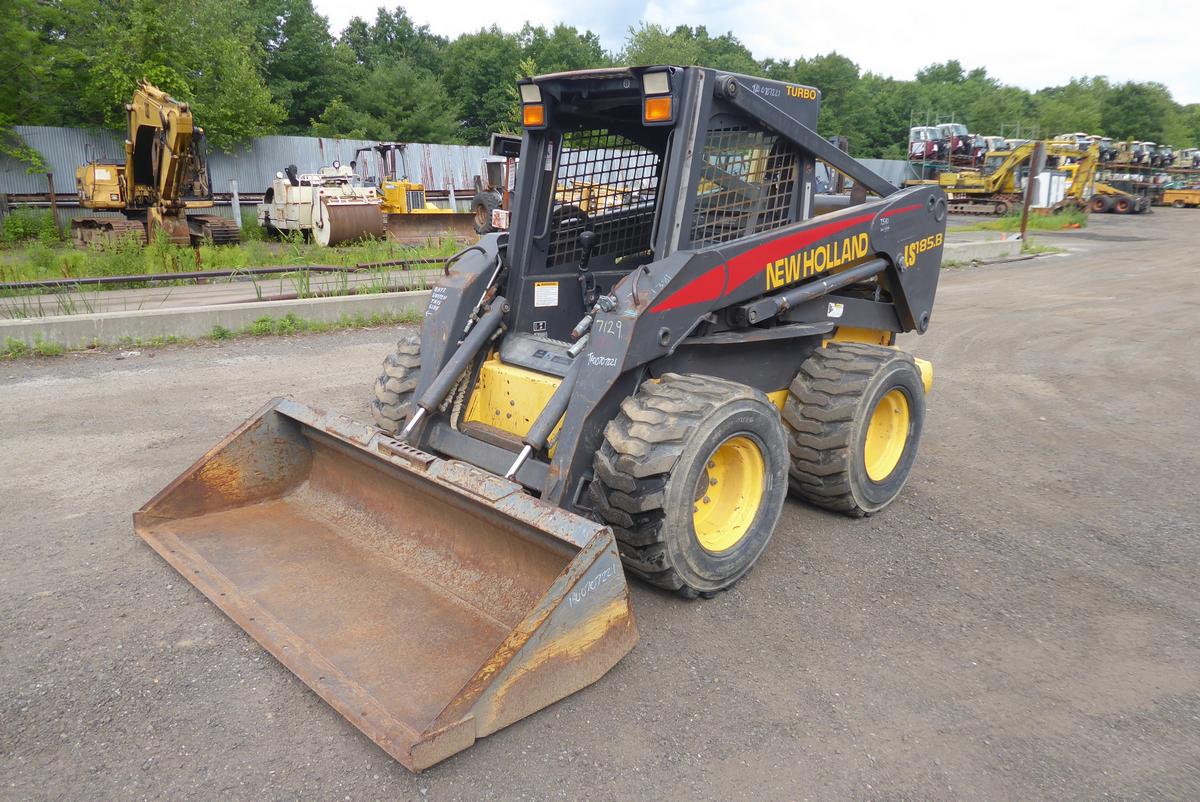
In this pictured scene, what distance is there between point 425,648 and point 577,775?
0.81 m

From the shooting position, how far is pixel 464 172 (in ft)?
101

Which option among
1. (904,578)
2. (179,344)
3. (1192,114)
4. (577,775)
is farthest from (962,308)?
(1192,114)

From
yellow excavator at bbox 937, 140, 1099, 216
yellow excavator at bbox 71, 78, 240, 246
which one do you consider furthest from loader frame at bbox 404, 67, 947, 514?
yellow excavator at bbox 937, 140, 1099, 216

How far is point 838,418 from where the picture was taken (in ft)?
14.5

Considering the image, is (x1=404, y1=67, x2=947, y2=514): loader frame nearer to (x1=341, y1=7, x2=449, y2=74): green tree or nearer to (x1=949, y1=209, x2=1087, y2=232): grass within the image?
(x1=949, y1=209, x2=1087, y2=232): grass

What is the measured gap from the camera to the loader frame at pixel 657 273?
3715 millimetres

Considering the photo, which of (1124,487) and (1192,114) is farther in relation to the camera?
(1192,114)

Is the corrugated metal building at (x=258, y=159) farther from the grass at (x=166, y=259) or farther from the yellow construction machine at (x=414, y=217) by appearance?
the grass at (x=166, y=259)

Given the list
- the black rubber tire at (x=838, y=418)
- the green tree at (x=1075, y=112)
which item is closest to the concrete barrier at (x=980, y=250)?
the black rubber tire at (x=838, y=418)

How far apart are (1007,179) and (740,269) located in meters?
31.1

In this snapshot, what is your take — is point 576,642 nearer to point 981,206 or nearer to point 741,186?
point 741,186

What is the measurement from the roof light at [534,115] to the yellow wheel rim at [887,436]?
246cm

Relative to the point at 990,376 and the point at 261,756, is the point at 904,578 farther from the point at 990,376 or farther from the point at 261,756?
the point at 990,376

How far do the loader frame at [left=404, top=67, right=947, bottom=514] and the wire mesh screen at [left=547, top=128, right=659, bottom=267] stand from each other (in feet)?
0.04
